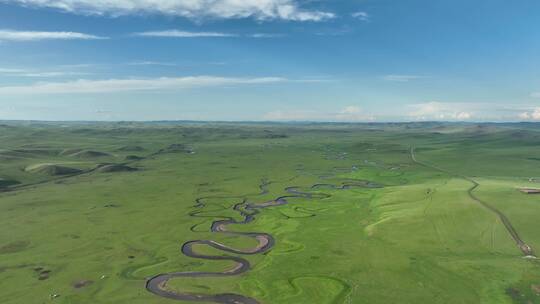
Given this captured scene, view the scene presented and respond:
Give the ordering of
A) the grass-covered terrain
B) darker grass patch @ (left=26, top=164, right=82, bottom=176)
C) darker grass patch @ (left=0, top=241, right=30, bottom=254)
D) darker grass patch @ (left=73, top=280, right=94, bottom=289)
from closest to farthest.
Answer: the grass-covered terrain, darker grass patch @ (left=73, top=280, right=94, bottom=289), darker grass patch @ (left=0, top=241, right=30, bottom=254), darker grass patch @ (left=26, top=164, right=82, bottom=176)

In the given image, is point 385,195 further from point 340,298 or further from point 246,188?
point 340,298

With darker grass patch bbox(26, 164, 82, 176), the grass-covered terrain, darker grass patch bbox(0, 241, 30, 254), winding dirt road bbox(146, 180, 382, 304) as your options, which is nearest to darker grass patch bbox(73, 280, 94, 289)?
the grass-covered terrain

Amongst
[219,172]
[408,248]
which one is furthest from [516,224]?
[219,172]

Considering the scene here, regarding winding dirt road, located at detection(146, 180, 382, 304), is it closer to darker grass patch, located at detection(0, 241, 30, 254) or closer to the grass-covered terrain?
the grass-covered terrain

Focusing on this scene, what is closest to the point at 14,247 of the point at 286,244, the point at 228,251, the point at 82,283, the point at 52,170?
the point at 82,283

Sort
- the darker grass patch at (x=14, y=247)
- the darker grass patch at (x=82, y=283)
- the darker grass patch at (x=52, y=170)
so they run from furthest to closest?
the darker grass patch at (x=52, y=170), the darker grass patch at (x=14, y=247), the darker grass patch at (x=82, y=283)

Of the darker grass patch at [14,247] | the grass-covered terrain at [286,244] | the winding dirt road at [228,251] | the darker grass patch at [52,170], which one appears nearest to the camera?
the winding dirt road at [228,251]

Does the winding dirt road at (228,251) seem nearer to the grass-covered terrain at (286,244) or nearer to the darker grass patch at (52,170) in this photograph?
the grass-covered terrain at (286,244)

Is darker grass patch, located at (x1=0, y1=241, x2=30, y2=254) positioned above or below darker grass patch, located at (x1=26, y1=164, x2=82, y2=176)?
below

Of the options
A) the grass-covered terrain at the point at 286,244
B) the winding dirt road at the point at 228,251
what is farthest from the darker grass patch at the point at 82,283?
the winding dirt road at the point at 228,251

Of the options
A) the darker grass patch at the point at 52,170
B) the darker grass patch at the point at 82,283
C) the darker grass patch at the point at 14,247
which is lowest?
the darker grass patch at the point at 14,247

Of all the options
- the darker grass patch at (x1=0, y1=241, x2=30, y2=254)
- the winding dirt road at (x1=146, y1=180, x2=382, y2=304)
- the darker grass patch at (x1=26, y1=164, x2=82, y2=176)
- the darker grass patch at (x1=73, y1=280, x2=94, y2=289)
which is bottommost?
the darker grass patch at (x1=0, y1=241, x2=30, y2=254)
